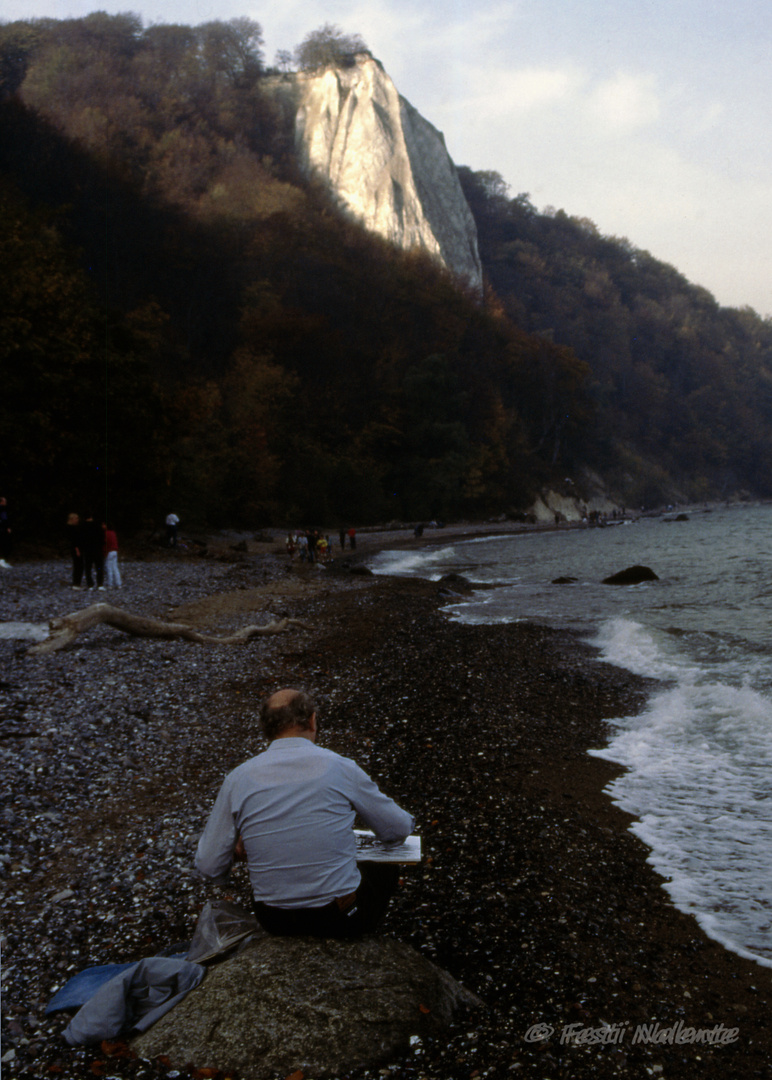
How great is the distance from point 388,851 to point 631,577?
27258 mm

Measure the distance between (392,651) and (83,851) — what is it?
8.21m

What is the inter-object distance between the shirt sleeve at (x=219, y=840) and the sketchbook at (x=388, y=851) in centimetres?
70

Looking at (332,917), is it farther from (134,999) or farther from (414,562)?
(414,562)

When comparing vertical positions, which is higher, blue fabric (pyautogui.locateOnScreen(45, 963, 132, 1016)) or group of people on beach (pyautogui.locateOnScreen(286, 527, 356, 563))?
group of people on beach (pyautogui.locateOnScreen(286, 527, 356, 563))

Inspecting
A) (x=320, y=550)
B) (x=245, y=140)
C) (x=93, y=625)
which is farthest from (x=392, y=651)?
(x=245, y=140)

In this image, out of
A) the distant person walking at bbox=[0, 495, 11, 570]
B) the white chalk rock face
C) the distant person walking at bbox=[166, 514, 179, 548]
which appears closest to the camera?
the distant person walking at bbox=[0, 495, 11, 570]

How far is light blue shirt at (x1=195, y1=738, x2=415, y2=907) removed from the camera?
12.1 feet

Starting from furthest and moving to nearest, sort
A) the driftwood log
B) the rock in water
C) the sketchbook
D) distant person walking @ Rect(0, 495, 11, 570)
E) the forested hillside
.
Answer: the forested hillside < distant person walking @ Rect(0, 495, 11, 570) < the driftwood log < the sketchbook < the rock in water

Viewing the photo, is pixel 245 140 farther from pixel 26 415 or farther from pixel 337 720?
pixel 337 720

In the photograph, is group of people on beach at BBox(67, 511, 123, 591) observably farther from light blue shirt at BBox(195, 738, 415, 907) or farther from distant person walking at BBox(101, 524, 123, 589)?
light blue shirt at BBox(195, 738, 415, 907)

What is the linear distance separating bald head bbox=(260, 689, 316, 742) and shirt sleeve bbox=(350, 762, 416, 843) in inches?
12.2

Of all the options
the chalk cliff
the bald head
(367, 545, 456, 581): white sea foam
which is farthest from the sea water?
the chalk cliff

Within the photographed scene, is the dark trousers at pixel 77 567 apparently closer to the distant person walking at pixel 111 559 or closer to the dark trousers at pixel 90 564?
the dark trousers at pixel 90 564

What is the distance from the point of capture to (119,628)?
14.0 m
